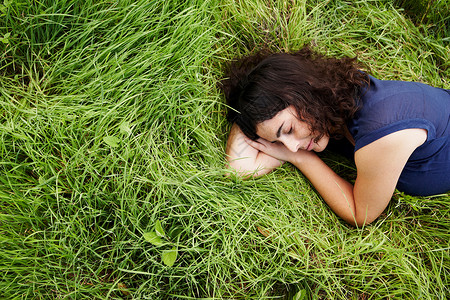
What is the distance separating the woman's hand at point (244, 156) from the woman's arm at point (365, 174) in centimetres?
7

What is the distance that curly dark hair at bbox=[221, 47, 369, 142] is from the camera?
1901 millimetres

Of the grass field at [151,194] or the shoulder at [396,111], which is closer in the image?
the shoulder at [396,111]

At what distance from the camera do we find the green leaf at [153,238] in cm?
177

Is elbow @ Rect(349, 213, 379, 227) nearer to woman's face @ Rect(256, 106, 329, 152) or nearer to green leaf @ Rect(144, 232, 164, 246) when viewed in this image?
woman's face @ Rect(256, 106, 329, 152)

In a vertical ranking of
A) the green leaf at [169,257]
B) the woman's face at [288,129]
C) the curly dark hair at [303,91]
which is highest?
the curly dark hair at [303,91]

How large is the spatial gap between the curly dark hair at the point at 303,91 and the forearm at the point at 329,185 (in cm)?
28

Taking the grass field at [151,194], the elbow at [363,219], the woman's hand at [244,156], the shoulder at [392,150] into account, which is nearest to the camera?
the shoulder at [392,150]

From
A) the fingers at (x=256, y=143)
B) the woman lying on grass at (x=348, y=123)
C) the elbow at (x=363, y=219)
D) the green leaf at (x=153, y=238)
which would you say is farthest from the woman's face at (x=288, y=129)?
the green leaf at (x=153, y=238)

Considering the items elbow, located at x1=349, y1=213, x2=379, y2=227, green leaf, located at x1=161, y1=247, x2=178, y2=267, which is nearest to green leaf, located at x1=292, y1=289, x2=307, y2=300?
elbow, located at x1=349, y1=213, x2=379, y2=227

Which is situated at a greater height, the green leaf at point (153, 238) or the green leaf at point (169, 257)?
the green leaf at point (153, 238)

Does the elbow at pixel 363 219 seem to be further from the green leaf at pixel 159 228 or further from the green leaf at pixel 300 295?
the green leaf at pixel 159 228

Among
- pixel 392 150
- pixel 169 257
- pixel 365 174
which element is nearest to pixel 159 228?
pixel 169 257

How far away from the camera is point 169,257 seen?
5.87 feet

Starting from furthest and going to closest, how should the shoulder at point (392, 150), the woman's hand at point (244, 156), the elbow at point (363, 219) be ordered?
the woman's hand at point (244, 156), the elbow at point (363, 219), the shoulder at point (392, 150)
